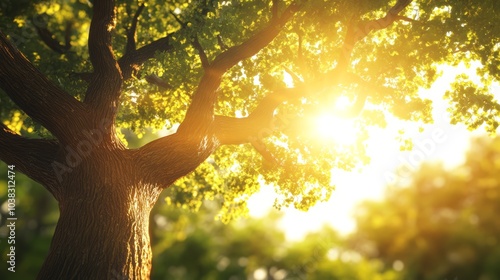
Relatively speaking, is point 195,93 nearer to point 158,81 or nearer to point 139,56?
point 139,56

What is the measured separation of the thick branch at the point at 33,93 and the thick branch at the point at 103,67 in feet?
2.64

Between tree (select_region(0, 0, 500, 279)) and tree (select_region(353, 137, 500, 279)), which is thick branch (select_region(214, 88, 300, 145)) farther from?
tree (select_region(353, 137, 500, 279))

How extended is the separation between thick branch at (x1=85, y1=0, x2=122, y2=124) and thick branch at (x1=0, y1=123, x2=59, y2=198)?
1.27 m

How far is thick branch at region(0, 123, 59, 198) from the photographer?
8.60 m

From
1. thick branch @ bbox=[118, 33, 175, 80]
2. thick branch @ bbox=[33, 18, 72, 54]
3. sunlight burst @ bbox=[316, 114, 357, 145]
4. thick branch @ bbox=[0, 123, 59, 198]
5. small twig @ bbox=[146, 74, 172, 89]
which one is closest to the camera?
thick branch @ bbox=[0, 123, 59, 198]

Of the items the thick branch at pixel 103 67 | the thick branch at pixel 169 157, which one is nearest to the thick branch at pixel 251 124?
the thick branch at pixel 169 157

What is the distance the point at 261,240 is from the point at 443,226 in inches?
903

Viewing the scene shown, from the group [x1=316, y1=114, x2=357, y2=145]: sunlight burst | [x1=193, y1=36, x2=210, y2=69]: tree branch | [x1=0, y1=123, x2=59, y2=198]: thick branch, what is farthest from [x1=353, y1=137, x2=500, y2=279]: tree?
[x1=0, y1=123, x2=59, y2=198]: thick branch

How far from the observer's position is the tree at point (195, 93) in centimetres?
803

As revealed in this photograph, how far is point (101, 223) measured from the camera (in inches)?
303

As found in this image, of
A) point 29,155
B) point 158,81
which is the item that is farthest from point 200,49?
point 29,155

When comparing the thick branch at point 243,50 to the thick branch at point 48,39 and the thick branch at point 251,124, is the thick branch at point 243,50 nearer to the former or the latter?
the thick branch at point 251,124

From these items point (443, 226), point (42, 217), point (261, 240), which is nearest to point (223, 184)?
point (42, 217)

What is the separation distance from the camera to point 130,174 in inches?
338
